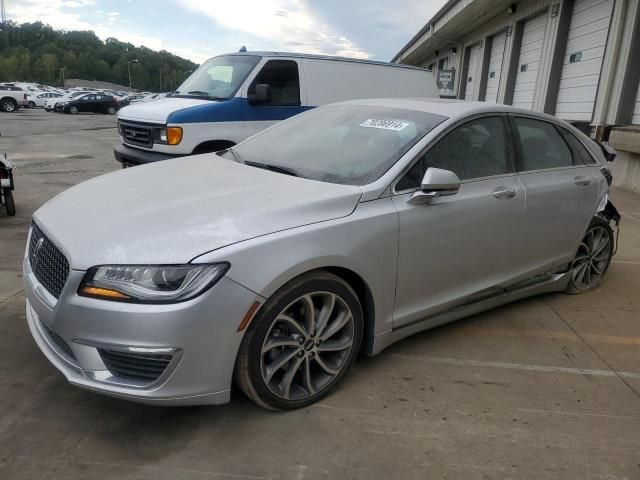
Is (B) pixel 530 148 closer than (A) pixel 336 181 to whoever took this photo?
No

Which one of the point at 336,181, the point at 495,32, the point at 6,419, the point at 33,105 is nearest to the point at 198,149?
the point at 336,181

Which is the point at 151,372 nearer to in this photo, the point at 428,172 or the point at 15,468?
the point at 15,468

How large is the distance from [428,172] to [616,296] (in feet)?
9.02

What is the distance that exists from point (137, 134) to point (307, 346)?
5462 millimetres

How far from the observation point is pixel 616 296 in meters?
4.70

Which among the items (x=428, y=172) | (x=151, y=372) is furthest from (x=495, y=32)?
(x=151, y=372)

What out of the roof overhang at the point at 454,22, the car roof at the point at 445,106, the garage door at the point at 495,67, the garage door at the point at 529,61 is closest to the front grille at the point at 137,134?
the car roof at the point at 445,106

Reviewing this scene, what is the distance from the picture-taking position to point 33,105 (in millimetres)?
41844

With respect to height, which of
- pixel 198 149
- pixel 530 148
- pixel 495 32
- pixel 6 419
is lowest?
pixel 6 419

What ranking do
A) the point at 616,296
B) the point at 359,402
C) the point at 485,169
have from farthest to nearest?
the point at 616,296 → the point at 485,169 → the point at 359,402

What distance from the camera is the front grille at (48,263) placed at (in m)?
2.49

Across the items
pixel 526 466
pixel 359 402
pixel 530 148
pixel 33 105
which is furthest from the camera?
pixel 33 105

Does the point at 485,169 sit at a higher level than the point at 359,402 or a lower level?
higher

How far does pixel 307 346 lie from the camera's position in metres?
2.78
